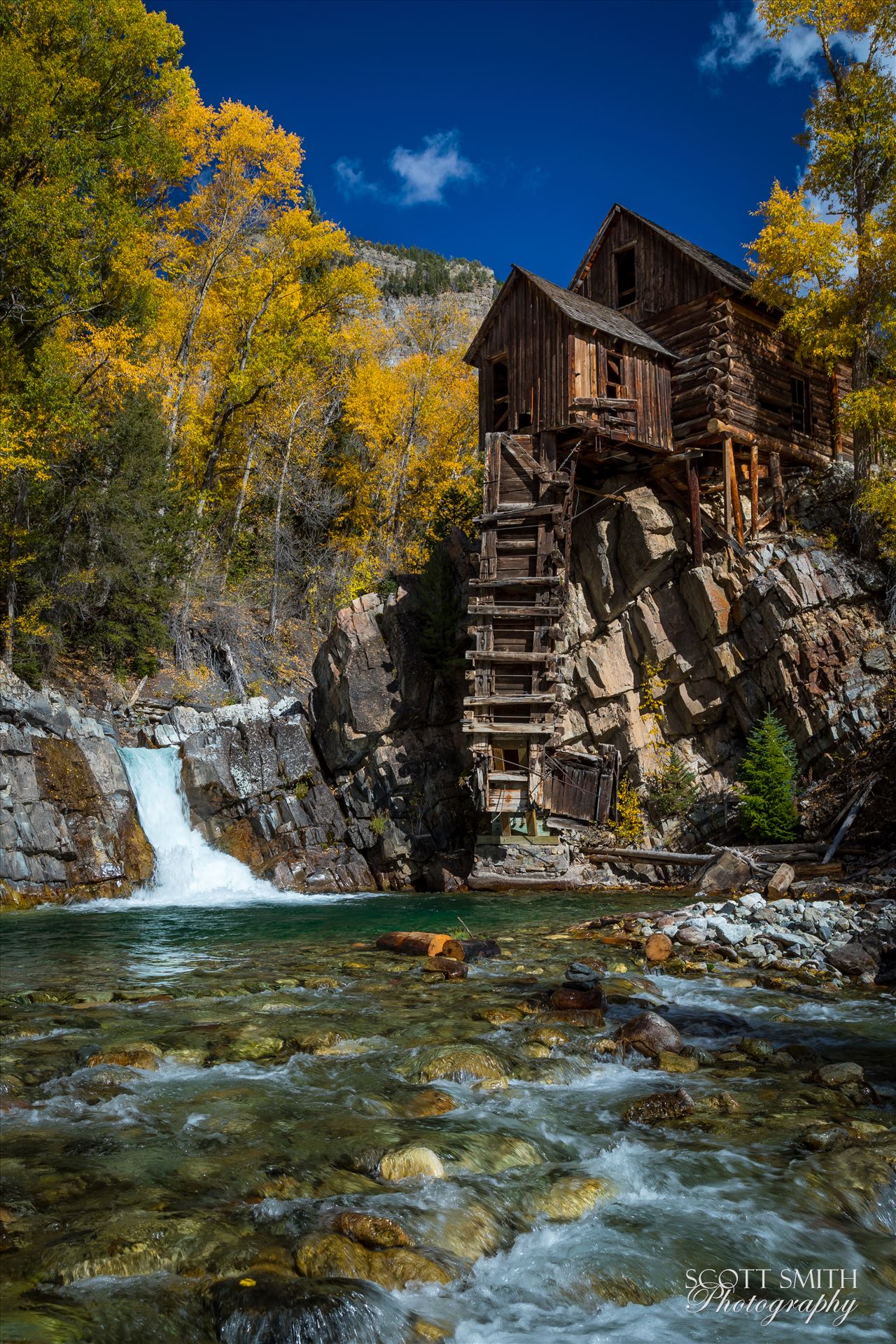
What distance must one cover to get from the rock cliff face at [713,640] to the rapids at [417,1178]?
14566 millimetres

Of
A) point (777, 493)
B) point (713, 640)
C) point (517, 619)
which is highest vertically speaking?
point (777, 493)

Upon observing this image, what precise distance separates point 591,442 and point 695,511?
364 centimetres

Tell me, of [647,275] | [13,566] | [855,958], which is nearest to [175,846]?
[13,566]

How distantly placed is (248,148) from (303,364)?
7.33 m

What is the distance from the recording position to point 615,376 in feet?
84.4

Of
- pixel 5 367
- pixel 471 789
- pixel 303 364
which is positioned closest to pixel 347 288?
pixel 303 364

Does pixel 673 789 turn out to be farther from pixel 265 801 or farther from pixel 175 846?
pixel 175 846

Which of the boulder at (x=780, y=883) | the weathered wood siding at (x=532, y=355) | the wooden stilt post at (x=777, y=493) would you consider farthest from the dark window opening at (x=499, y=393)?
the boulder at (x=780, y=883)

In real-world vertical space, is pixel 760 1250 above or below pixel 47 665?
below

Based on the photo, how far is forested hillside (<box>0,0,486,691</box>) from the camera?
22281 millimetres

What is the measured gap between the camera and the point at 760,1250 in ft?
14.7

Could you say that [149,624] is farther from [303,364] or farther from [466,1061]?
[466,1061]

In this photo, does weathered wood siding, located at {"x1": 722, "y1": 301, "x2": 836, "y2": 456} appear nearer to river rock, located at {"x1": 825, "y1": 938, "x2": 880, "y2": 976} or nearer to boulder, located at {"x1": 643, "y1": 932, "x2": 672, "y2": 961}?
boulder, located at {"x1": 643, "y1": 932, "x2": 672, "y2": 961}

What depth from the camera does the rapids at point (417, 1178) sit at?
385 centimetres
